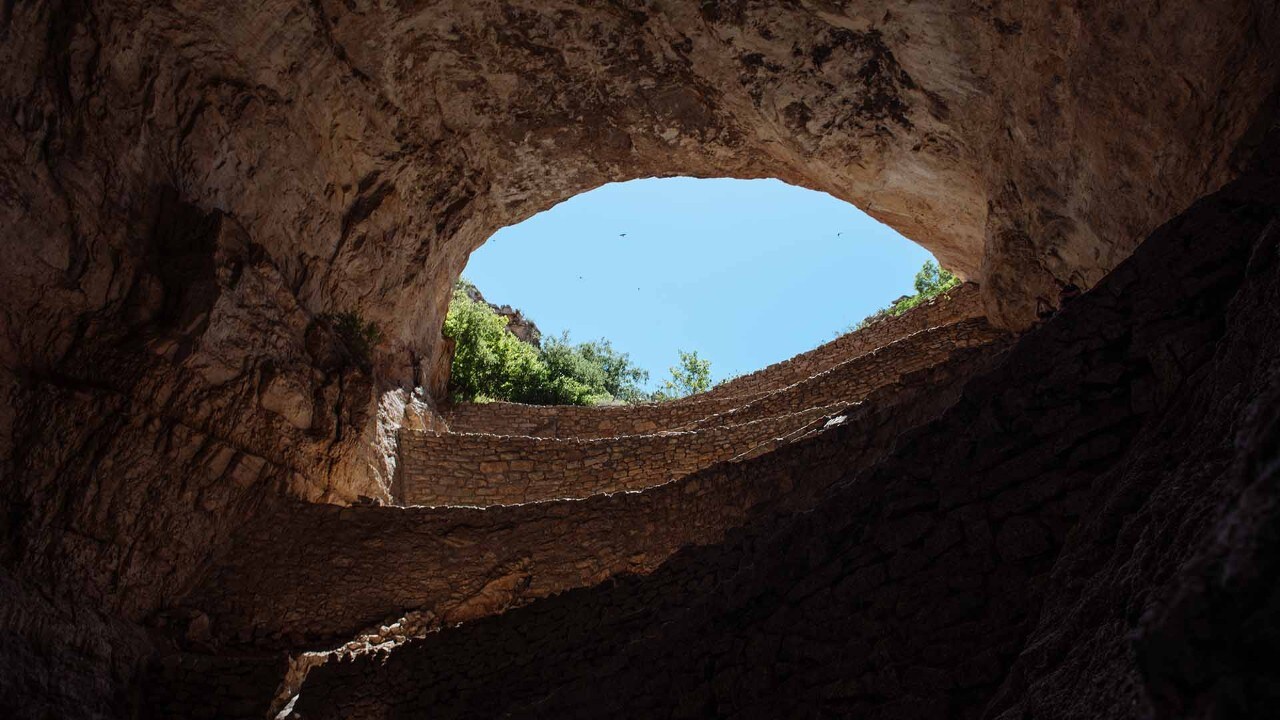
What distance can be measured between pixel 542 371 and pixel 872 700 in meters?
20.1

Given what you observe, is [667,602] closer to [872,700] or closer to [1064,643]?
[872,700]

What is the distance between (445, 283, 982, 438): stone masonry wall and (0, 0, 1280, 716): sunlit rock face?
1825 mm

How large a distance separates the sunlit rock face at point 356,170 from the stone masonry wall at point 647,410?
5.99 ft

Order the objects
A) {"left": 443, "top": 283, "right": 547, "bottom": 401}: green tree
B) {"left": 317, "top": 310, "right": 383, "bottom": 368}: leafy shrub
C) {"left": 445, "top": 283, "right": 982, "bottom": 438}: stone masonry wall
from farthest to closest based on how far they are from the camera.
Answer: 1. {"left": 443, "top": 283, "right": 547, "bottom": 401}: green tree
2. {"left": 445, "top": 283, "right": 982, "bottom": 438}: stone masonry wall
3. {"left": 317, "top": 310, "right": 383, "bottom": 368}: leafy shrub

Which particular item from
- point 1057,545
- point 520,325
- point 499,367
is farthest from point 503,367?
point 1057,545

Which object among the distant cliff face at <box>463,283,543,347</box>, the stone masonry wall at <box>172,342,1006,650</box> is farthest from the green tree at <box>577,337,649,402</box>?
the stone masonry wall at <box>172,342,1006,650</box>

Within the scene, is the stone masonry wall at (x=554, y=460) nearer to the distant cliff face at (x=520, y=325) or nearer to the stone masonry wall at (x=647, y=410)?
the stone masonry wall at (x=647, y=410)

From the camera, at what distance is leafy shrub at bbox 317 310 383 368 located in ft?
42.0

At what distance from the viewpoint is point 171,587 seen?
30.8 feet

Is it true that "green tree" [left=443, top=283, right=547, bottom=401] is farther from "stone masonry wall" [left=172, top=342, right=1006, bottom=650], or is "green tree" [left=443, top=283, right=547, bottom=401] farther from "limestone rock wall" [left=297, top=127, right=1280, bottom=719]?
"limestone rock wall" [left=297, top=127, right=1280, bottom=719]

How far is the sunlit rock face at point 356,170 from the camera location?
8.50m

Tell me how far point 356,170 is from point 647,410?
7172 millimetres

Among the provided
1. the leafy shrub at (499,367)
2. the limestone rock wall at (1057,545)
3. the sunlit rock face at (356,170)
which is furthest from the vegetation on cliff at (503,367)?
the limestone rock wall at (1057,545)

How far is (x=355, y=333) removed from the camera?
1320 centimetres
